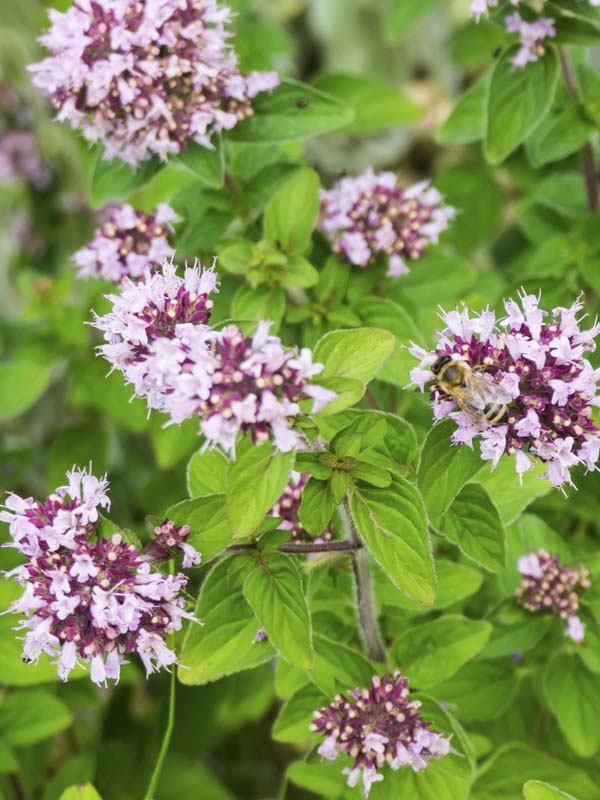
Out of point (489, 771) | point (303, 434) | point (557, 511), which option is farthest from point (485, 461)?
point (557, 511)

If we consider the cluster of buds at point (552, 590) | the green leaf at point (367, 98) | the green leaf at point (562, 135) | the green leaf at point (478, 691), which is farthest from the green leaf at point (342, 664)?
the green leaf at point (367, 98)

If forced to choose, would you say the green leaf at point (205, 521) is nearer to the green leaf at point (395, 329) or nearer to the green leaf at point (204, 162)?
the green leaf at point (395, 329)

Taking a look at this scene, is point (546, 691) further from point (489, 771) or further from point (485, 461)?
point (485, 461)

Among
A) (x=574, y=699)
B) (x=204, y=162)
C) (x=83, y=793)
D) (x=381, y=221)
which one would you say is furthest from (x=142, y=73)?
(x=574, y=699)

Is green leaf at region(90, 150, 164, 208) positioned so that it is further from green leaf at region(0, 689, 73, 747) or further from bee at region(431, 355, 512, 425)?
green leaf at region(0, 689, 73, 747)

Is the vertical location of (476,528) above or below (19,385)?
above

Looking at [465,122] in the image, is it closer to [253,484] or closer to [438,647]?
[438,647]

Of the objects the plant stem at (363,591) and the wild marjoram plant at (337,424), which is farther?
the plant stem at (363,591)
